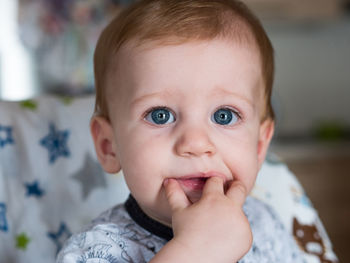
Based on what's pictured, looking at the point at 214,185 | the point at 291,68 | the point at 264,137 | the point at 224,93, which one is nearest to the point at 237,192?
the point at 214,185

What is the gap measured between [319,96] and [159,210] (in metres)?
3.03

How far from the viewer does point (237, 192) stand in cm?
75

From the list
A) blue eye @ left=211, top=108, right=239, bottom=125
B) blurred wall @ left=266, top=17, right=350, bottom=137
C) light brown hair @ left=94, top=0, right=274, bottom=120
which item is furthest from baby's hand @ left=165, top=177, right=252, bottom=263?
blurred wall @ left=266, top=17, right=350, bottom=137

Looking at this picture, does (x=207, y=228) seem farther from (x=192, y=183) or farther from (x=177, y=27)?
(x=177, y=27)

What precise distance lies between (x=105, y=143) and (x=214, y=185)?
0.89ft

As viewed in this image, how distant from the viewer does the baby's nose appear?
732mm

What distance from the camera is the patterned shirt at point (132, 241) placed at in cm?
77

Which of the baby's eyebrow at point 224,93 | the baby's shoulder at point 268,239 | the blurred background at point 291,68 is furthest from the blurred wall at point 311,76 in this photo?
the baby's eyebrow at point 224,93

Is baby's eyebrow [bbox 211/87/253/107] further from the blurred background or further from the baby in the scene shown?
the blurred background

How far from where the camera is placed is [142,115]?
789mm

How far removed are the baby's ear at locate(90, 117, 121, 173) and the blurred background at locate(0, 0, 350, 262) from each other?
1935 millimetres

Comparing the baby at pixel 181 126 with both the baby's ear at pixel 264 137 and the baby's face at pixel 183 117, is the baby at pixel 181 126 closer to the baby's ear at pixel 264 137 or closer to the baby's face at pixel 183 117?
the baby's face at pixel 183 117

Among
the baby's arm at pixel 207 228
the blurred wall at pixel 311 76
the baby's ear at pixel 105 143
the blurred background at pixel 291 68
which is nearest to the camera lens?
the baby's arm at pixel 207 228

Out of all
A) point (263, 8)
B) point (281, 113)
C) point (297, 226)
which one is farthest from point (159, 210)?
point (281, 113)
